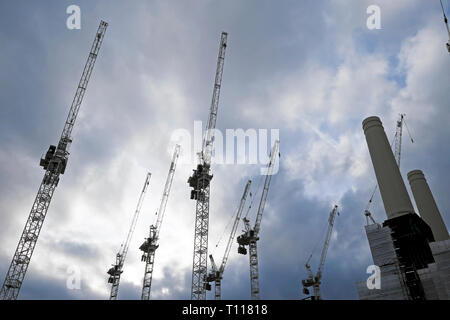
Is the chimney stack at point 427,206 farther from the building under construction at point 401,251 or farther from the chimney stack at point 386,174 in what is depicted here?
the chimney stack at point 386,174

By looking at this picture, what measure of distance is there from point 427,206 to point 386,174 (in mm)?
21123

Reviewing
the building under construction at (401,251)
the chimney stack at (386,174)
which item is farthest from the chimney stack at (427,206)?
the chimney stack at (386,174)

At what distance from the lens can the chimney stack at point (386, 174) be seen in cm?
3766

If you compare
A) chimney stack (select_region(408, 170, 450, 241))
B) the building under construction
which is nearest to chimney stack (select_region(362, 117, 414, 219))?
the building under construction

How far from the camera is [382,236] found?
38344mm

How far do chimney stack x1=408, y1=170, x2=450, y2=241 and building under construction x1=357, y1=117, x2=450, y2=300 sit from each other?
1255 cm

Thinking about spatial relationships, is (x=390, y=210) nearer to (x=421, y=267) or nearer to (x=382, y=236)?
(x=382, y=236)

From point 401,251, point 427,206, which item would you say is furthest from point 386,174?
point 427,206

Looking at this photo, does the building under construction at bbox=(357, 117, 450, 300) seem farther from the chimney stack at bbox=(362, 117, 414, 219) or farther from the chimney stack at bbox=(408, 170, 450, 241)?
the chimney stack at bbox=(408, 170, 450, 241)

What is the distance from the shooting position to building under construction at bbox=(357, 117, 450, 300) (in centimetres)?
3538

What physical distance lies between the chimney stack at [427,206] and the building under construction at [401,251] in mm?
12551

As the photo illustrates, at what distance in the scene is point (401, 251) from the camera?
3691cm

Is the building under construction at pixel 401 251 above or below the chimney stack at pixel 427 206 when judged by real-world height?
below
